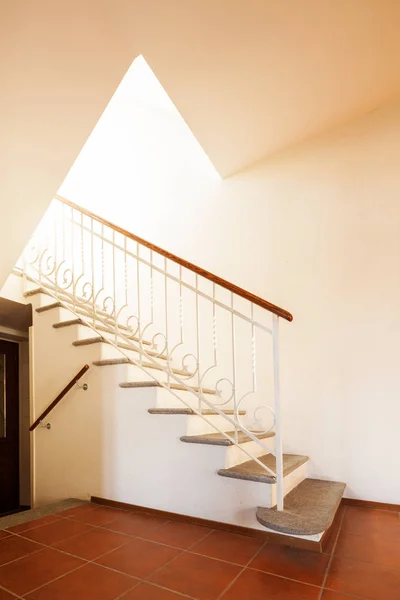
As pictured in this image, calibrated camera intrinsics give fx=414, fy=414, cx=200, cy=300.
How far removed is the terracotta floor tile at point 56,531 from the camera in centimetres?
244

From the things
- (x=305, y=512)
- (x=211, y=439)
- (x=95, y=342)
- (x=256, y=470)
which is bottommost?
(x=305, y=512)

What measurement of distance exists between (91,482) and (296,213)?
2.74m

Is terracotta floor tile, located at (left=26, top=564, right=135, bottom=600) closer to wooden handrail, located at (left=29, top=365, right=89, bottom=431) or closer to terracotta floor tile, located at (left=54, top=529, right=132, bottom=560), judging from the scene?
terracotta floor tile, located at (left=54, top=529, right=132, bottom=560)

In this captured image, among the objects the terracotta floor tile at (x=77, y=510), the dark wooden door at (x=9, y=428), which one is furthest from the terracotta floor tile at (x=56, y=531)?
the dark wooden door at (x=9, y=428)

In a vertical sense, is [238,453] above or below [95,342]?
below

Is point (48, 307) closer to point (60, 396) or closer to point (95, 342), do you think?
point (95, 342)

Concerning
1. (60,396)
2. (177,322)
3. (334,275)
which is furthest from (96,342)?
(334,275)

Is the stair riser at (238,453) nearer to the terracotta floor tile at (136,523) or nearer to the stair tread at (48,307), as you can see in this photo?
the terracotta floor tile at (136,523)

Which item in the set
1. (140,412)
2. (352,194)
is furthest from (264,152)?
(140,412)

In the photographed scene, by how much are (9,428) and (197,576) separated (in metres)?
4.02

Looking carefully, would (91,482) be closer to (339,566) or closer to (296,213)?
(339,566)

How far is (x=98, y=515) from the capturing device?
9.34 ft

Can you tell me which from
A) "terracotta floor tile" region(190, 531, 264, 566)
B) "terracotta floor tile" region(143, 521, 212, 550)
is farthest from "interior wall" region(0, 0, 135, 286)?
"terracotta floor tile" region(190, 531, 264, 566)

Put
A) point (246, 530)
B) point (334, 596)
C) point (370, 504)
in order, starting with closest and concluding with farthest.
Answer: point (334, 596) < point (246, 530) < point (370, 504)
